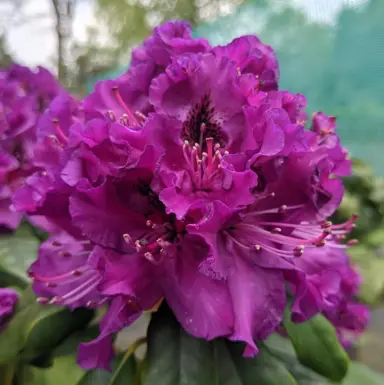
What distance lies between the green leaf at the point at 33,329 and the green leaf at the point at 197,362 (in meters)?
0.12

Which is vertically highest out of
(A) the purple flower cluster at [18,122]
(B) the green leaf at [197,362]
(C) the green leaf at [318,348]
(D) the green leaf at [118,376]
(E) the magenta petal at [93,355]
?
(A) the purple flower cluster at [18,122]

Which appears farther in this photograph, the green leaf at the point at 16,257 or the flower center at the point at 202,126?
the green leaf at the point at 16,257

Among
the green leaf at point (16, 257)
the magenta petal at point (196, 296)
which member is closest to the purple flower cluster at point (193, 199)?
the magenta petal at point (196, 296)

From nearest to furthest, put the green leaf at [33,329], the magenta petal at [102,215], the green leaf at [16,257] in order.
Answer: the magenta petal at [102,215]
the green leaf at [33,329]
the green leaf at [16,257]

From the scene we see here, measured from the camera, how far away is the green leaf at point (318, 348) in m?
0.57

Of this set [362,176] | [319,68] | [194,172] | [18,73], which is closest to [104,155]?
[194,172]

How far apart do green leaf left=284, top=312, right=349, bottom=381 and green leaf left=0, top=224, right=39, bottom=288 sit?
0.33 metres

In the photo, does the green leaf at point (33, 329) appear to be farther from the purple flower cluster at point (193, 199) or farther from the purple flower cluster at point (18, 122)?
the purple flower cluster at point (18, 122)

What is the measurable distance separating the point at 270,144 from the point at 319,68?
216 centimetres

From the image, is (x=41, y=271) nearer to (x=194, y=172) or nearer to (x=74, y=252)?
(x=74, y=252)

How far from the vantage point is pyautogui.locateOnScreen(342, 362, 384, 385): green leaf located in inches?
29.7

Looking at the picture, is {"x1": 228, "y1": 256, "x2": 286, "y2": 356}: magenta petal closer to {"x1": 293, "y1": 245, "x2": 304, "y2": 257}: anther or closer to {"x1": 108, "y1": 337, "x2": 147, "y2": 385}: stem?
{"x1": 293, "y1": 245, "x2": 304, "y2": 257}: anther

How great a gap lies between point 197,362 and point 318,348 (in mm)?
142

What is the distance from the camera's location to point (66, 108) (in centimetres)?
57
